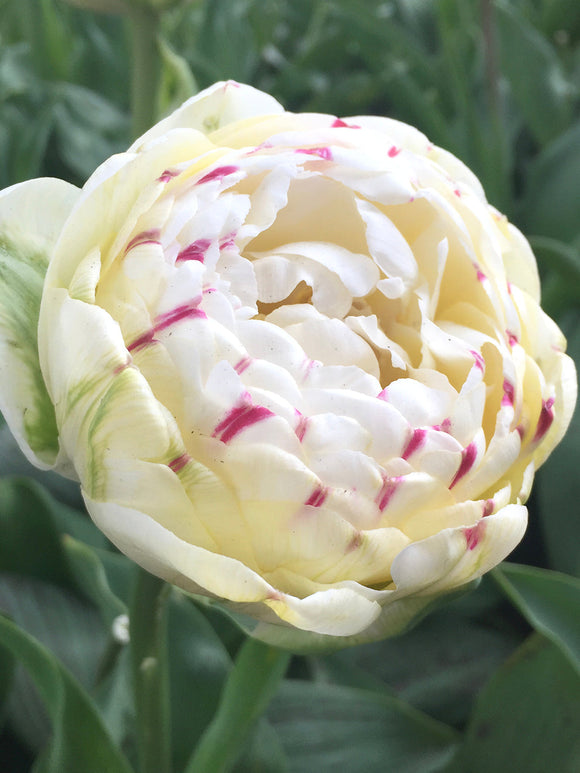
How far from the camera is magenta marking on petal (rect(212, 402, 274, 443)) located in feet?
0.95

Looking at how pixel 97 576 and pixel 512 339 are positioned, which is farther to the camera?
pixel 97 576

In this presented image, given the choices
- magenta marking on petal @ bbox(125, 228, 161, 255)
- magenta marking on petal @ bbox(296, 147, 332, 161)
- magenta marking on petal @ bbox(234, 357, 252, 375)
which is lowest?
magenta marking on petal @ bbox(234, 357, 252, 375)

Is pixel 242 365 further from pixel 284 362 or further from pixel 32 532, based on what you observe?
pixel 32 532

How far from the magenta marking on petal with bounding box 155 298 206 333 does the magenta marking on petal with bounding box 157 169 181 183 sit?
0.05 meters

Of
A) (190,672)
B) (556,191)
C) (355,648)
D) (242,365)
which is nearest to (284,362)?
(242,365)

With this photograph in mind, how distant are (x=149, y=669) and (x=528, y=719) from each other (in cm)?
25

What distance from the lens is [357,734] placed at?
1.78ft

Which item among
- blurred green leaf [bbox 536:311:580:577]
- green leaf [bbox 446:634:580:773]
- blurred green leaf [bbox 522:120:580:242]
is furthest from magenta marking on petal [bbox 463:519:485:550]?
blurred green leaf [bbox 522:120:580:242]

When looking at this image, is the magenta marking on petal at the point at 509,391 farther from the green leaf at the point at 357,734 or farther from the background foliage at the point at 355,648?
the green leaf at the point at 357,734

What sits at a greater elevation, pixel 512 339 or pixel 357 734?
pixel 512 339

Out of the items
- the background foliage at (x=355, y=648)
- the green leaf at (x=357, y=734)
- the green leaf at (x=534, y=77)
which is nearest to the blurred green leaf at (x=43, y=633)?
the background foliage at (x=355, y=648)

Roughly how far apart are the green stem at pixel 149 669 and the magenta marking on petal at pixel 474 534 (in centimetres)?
12

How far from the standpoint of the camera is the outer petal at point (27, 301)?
32cm

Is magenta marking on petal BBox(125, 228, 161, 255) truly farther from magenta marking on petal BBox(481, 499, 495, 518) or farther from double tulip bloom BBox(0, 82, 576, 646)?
magenta marking on petal BBox(481, 499, 495, 518)
